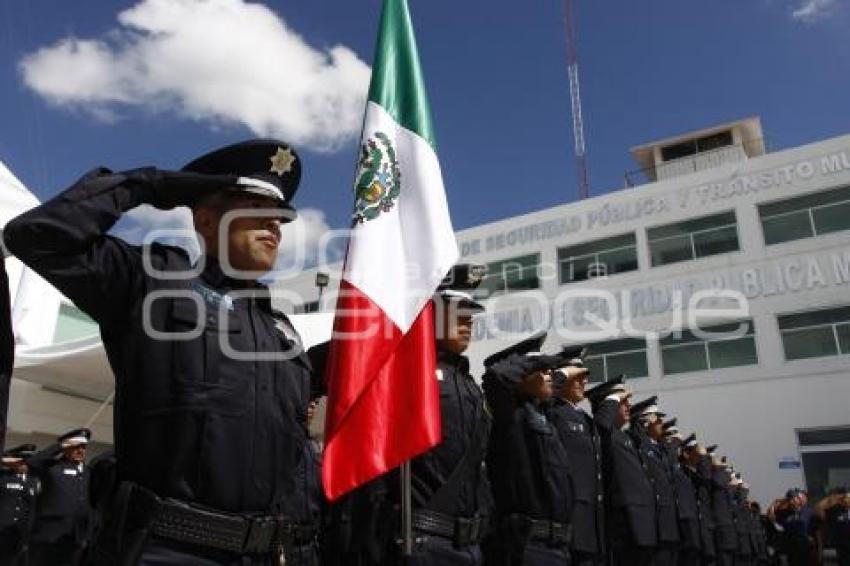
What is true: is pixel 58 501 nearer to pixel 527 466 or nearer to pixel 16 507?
pixel 16 507

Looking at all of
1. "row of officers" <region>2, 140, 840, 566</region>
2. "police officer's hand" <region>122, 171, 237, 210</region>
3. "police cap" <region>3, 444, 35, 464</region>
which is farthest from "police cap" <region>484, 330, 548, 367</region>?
"police cap" <region>3, 444, 35, 464</region>

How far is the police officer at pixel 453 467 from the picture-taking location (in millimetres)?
3395

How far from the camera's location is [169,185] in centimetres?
229

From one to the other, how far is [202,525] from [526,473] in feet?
8.77

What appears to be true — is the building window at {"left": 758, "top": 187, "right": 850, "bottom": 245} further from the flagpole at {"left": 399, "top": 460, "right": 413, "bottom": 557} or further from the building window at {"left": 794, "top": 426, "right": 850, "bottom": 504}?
the flagpole at {"left": 399, "top": 460, "right": 413, "bottom": 557}

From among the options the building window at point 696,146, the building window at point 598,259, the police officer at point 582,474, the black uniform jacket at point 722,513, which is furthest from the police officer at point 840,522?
the building window at point 696,146

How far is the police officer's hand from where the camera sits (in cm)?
223

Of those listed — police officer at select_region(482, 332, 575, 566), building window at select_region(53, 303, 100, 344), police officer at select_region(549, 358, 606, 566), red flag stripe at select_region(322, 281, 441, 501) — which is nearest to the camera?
red flag stripe at select_region(322, 281, 441, 501)

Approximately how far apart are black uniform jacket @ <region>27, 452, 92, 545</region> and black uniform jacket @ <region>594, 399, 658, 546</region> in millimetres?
5536

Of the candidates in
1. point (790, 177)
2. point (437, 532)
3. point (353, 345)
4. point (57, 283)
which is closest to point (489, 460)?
point (437, 532)

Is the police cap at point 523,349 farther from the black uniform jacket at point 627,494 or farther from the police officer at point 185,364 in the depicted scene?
the police officer at point 185,364

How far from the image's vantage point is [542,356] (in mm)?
4902

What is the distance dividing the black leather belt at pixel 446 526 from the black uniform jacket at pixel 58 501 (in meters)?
6.11

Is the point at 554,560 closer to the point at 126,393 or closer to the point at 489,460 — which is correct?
the point at 489,460
